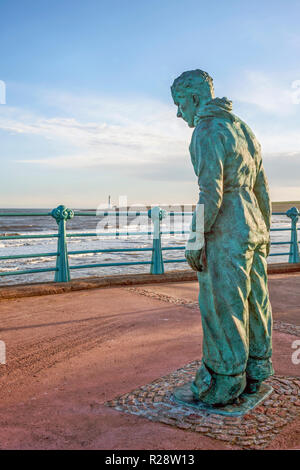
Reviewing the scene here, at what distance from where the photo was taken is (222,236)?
8.45 ft

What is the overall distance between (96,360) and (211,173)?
78.7 inches

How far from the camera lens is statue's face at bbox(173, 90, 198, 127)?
2754 millimetres

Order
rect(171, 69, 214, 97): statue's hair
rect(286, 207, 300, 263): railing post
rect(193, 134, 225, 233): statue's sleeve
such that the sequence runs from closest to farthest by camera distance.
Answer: rect(193, 134, 225, 233): statue's sleeve
rect(171, 69, 214, 97): statue's hair
rect(286, 207, 300, 263): railing post

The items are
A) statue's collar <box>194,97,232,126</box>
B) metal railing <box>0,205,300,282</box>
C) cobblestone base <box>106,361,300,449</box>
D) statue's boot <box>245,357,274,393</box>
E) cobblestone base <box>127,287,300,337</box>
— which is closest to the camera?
cobblestone base <box>106,361,300,449</box>

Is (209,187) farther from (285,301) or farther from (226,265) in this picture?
(285,301)

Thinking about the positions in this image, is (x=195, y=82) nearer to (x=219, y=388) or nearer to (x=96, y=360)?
(x=219, y=388)

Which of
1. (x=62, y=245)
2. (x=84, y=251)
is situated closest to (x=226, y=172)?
(x=84, y=251)

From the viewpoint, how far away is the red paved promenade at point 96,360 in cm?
235

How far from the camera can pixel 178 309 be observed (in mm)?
5363

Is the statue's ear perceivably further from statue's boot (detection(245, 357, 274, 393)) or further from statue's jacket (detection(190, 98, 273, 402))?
statue's boot (detection(245, 357, 274, 393))

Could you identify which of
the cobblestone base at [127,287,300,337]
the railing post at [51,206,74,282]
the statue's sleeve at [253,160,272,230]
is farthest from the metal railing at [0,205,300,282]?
the statue's sleeve at [253,160,272,230]

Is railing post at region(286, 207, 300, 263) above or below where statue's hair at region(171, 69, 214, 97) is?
below
